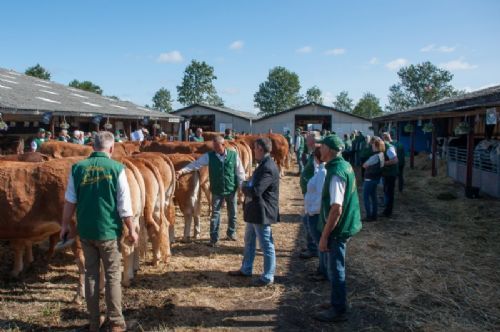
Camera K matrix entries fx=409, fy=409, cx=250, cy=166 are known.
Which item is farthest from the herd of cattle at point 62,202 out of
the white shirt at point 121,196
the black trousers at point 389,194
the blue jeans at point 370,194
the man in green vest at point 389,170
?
the black trousers at point 389,194

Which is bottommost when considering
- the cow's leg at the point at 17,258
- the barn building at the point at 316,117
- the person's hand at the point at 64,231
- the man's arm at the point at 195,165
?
the cow's leg at the point at 17,258

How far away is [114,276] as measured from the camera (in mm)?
3895

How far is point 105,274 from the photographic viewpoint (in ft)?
12.8

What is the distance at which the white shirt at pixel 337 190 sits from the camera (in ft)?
13.1

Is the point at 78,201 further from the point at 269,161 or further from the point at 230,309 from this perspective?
the point at 269,161

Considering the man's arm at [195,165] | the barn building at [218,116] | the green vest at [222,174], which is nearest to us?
the green vest at [222,174]

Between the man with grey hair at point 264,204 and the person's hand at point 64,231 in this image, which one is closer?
the person's hand at point 64,231

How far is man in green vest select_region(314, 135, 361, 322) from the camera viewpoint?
4.03 meters

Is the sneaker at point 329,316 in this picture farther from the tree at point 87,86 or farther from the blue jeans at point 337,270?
the tree at point 87,86

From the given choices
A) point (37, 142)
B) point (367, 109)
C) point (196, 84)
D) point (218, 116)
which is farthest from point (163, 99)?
point (37, 142)

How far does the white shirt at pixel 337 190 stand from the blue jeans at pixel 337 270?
0.47m

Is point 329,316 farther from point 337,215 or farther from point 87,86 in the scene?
point 87,86

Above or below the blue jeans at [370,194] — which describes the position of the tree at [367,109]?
above

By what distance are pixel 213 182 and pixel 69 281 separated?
8.61 ft
